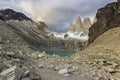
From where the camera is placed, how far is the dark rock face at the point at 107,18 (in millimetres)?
45897

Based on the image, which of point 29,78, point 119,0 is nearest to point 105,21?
point 119,0

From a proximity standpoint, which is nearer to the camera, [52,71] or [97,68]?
[52,71]

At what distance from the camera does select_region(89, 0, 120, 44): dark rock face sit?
45897mm

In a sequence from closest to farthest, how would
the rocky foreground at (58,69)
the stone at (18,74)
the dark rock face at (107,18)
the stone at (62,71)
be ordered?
1. the stone at (18,74)
2. the rocky foreground at (58,69)
3. the stone at (62,71)
4. the dark rock face at (107,18)

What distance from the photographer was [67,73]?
17078 mm

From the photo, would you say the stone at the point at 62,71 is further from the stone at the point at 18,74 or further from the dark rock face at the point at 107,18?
the dark rock face at the point at 107,18

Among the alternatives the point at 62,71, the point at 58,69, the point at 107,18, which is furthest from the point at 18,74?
the point at 107,18

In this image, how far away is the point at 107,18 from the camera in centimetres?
5019

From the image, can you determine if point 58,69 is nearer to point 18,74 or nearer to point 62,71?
point 62,71

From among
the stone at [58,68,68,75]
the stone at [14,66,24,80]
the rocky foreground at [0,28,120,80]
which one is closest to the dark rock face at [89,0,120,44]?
the rocky foreground at [0,28,120,80]

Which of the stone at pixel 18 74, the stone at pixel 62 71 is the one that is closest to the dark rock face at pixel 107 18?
the stone at pixel 62 71

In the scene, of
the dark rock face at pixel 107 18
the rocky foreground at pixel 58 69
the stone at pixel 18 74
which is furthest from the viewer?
the dark rock face at pixel 107 18

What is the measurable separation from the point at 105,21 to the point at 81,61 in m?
31.2

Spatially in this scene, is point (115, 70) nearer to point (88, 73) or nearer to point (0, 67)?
point (88, 73)
